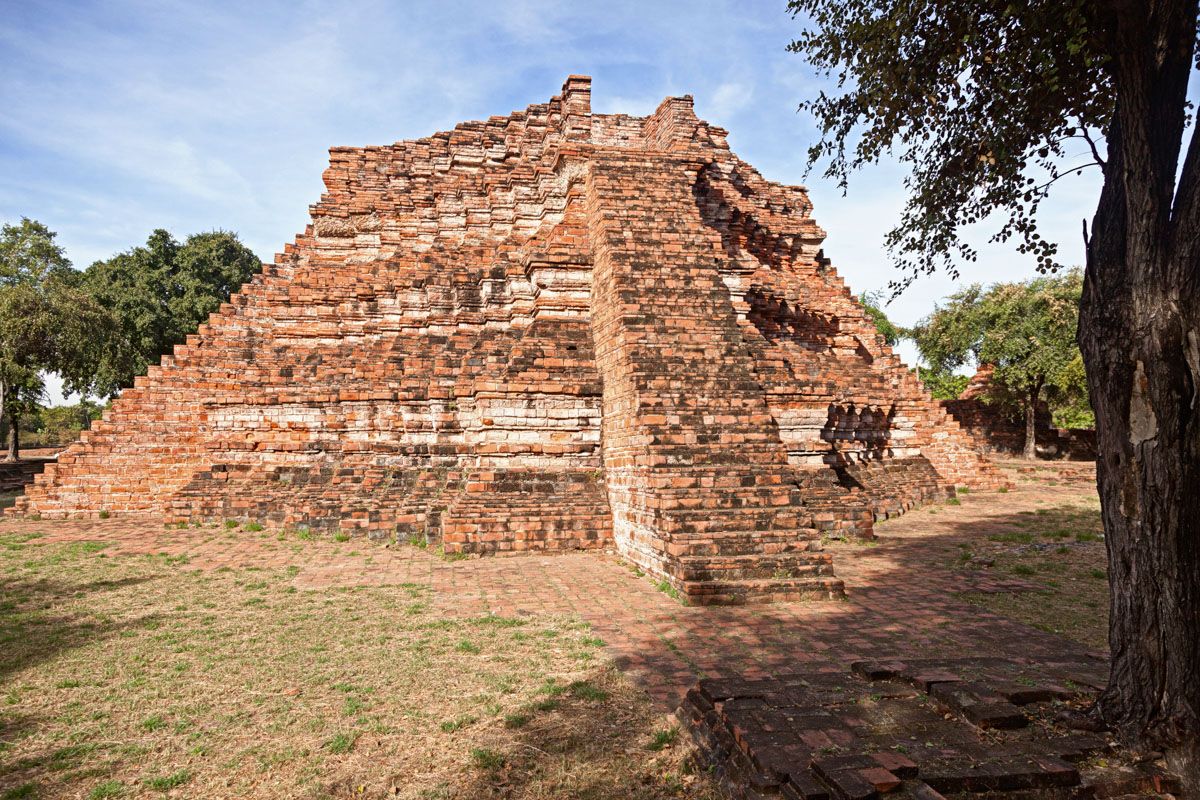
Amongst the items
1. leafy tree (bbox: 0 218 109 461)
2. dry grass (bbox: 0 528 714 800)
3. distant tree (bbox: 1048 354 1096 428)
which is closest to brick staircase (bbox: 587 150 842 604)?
dry grass (bbox: 0 528 714 800)

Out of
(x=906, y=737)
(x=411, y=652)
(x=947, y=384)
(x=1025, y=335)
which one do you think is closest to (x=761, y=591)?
(x=906, y=737)

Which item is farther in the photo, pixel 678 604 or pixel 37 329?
pixel 37 329

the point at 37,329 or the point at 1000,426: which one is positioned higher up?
the point at 37,329

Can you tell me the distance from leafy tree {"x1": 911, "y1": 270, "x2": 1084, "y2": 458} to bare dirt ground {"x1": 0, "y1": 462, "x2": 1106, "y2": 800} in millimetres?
21290

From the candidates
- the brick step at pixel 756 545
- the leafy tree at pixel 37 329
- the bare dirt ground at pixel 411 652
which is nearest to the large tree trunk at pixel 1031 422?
the bare dirt ground at pixel 411 652

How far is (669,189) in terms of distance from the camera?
11.1 meters

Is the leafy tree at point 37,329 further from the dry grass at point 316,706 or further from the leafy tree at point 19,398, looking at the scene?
the dry grass at point 316,706

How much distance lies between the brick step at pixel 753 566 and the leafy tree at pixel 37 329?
2694cm

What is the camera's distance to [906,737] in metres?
3.36

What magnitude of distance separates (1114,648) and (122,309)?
37.1 meters

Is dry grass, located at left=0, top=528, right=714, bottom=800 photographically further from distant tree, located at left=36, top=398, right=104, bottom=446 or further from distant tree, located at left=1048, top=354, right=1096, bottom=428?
distant tree, located at left=36, top=398, right=104, bottom=446

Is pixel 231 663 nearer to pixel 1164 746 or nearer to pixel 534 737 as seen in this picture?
pixel 534 737

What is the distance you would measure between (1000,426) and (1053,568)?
26.4 m

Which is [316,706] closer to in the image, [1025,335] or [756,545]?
[756,545]
